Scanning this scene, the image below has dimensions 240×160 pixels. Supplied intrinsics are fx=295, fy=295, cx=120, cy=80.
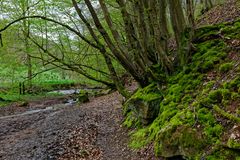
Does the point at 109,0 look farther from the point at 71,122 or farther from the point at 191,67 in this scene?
the point at 191,67

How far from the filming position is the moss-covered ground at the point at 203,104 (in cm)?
428

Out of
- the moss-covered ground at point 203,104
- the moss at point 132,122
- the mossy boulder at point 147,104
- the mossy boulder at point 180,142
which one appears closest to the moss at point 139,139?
the moss-covered ground at point 203,104

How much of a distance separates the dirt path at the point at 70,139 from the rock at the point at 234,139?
200 cm

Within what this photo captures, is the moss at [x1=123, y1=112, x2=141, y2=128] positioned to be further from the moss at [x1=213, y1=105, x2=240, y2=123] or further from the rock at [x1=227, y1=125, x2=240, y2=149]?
the rock at [x1=227, y1=125, x2=240, y2=149]

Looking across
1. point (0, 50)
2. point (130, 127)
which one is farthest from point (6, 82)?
point (130, 127)

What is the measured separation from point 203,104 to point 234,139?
4.42 ft

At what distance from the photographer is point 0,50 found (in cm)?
2173

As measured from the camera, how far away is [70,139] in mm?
9070

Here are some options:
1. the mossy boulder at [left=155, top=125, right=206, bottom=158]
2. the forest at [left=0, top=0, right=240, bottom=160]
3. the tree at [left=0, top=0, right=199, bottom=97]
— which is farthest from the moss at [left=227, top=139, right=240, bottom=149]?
the tree at [left=0, top=0, right=199, bottom=97]

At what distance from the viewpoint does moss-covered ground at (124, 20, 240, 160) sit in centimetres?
428

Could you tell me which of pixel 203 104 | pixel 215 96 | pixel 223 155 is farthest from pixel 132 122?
pixel 223 155

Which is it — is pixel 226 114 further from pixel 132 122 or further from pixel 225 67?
pixel 132 122

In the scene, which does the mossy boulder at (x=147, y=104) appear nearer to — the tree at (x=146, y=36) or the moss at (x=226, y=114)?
the tree at (x=146, y=36)

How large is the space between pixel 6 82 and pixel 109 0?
574 inches
